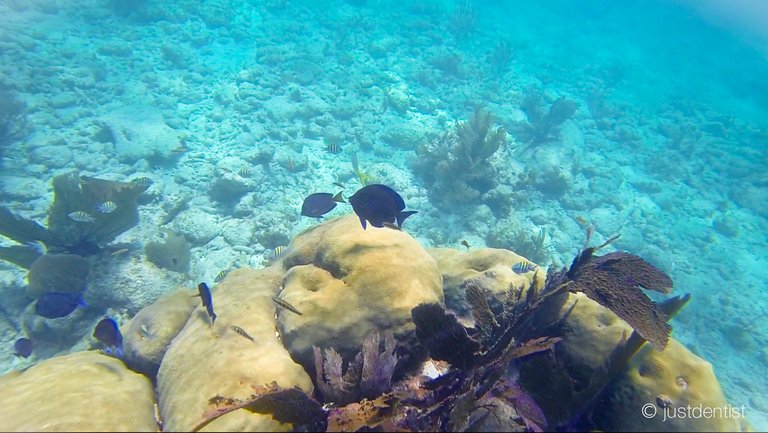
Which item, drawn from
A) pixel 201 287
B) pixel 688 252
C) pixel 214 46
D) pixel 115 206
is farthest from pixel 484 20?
pixel 201 287

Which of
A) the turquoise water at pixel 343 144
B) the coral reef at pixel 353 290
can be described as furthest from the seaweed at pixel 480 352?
the turquoise water at pixel 343 144

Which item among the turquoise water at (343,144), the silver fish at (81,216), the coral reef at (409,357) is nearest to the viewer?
the coral reef at (409,357)

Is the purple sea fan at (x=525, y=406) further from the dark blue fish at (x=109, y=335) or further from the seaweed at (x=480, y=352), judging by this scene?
the dark blue fish at (x=109, y=335)

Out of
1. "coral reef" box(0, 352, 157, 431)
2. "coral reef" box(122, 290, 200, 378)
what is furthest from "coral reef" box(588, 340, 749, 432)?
"coral reef" box(122, 290, 200, 378)

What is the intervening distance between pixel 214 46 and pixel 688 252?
20936 millimetres

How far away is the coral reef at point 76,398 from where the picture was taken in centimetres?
247

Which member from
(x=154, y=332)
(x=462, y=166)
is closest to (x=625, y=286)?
(x=154, y=332)

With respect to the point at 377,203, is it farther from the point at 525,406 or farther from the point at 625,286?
the point at 625,286

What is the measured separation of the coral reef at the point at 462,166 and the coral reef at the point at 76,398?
311 inches

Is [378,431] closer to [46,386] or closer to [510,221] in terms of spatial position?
[46,386]

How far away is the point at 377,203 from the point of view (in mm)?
3127

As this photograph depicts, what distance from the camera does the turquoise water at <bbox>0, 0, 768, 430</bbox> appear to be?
8602 millimetres

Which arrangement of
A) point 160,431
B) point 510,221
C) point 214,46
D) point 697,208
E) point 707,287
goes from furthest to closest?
point 214,46 < point 697,208 < point 707,287 < point 510,221 < point 160,431

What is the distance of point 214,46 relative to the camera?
663 inches
